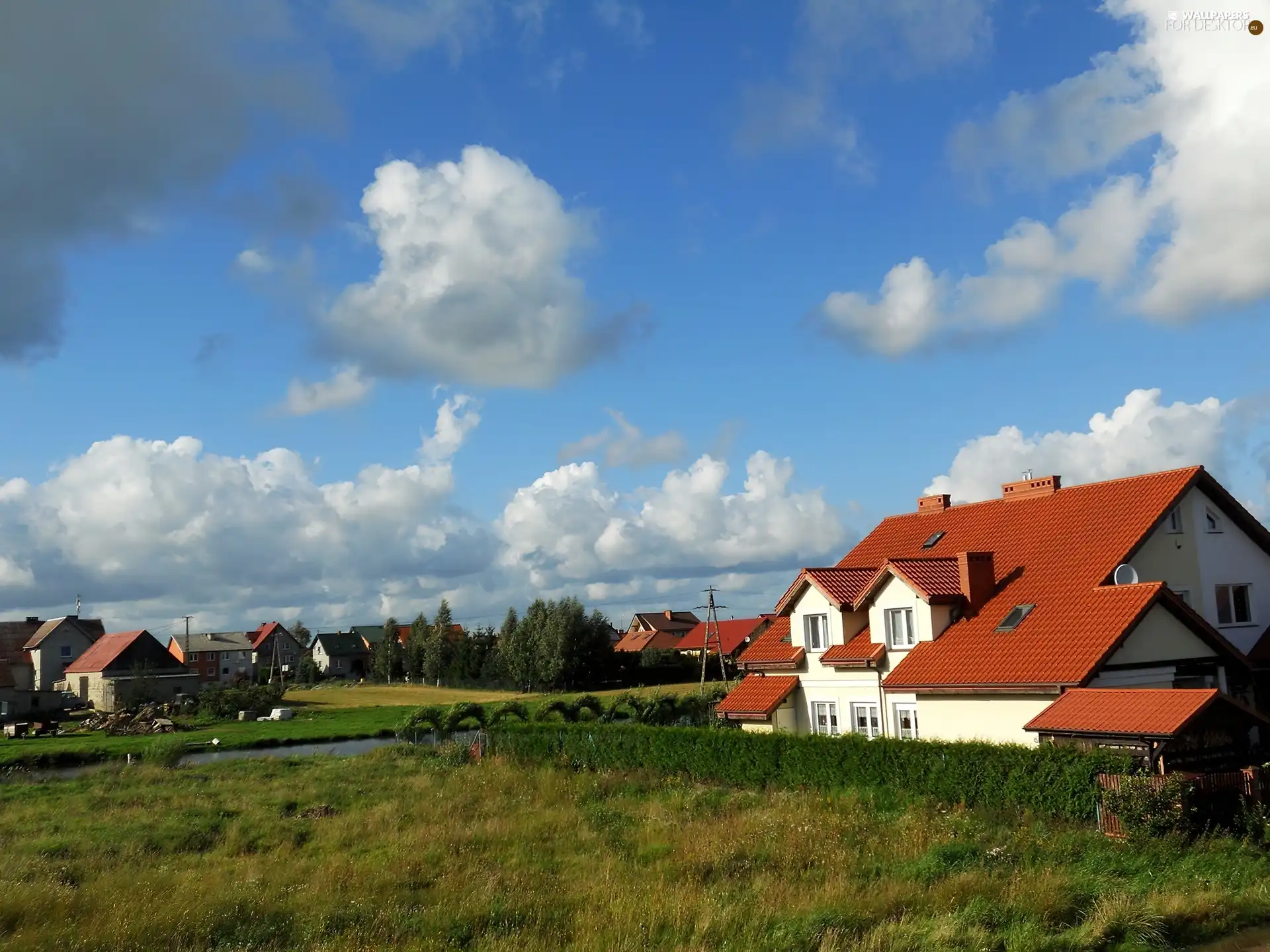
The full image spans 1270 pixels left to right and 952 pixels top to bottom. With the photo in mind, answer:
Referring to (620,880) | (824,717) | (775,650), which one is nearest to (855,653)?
(824,717)

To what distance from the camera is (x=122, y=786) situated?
34156 mm

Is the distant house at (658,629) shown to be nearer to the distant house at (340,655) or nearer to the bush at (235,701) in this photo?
the distant house at (340,655)

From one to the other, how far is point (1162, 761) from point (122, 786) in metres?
32.4

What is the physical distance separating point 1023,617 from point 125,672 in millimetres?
78091

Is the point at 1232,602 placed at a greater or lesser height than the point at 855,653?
greater

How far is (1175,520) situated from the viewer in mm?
28562

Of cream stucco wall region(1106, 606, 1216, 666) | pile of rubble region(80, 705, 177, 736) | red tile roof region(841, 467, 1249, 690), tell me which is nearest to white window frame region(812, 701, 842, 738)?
red tile roof region(841, 467, 1249, 690)

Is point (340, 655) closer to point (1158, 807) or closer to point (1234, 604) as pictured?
point (1234, 604)

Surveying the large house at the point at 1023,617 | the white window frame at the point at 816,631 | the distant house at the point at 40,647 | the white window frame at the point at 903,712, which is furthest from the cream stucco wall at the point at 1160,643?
the distant house at the point at 40,647

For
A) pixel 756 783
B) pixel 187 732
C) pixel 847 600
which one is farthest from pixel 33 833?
pixel 187 732

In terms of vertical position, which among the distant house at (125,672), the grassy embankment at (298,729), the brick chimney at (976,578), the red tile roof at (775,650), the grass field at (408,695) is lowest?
the grass field at (408,695)

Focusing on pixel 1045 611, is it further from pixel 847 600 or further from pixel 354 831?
pixel 354 831

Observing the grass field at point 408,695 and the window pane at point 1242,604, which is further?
the grass field at point 408,695

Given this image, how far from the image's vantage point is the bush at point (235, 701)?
2864 inches
